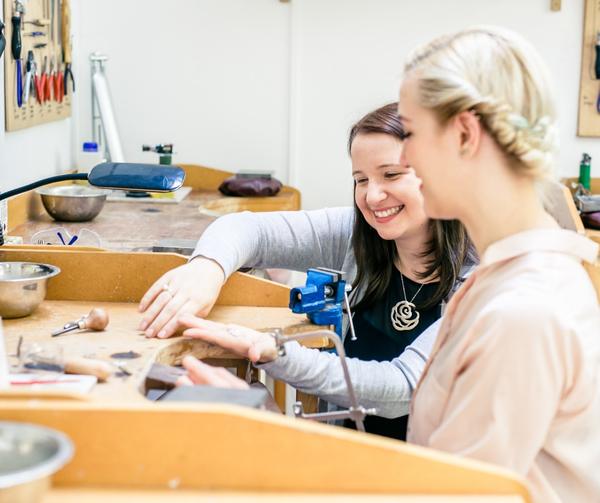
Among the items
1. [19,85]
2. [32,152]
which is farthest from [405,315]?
[32,152]

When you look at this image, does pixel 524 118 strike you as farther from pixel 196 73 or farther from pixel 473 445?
pixel 196 73

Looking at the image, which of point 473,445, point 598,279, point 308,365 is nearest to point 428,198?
point 473,445

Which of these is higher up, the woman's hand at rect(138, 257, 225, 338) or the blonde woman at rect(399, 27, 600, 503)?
the blonde woman at rect(399, 27, 600, 503)

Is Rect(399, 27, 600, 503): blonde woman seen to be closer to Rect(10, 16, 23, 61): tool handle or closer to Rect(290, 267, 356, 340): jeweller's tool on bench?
Rect(290, 267, 356, 340): jeweller's tool on bench

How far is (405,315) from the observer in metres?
2.24

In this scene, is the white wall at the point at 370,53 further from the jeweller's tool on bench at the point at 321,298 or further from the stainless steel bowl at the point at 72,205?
the jeweller's tool on bench at the point at 321,298

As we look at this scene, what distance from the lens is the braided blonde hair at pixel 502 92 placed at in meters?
1.28

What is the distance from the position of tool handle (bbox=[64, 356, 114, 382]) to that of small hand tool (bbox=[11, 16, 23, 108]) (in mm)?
1810

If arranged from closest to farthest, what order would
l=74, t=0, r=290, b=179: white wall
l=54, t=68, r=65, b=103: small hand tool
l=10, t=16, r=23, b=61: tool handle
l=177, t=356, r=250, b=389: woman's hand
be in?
l=177, t=356, r=250, b=389: woman's hand → l=10, t=16, r=23, b=61: tool handle → l=54, t=68, r=65, b=103: small hand tool → l=74, t=0, r=290, b=179: white wall

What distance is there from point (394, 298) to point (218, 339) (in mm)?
598

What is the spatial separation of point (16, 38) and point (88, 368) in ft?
6.18

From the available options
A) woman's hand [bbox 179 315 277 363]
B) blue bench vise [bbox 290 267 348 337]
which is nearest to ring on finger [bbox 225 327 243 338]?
woman's hand [bbox 179 315 277 363]

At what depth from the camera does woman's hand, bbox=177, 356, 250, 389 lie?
1374 millimetres

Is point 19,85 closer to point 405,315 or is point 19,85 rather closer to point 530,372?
point 405,315
